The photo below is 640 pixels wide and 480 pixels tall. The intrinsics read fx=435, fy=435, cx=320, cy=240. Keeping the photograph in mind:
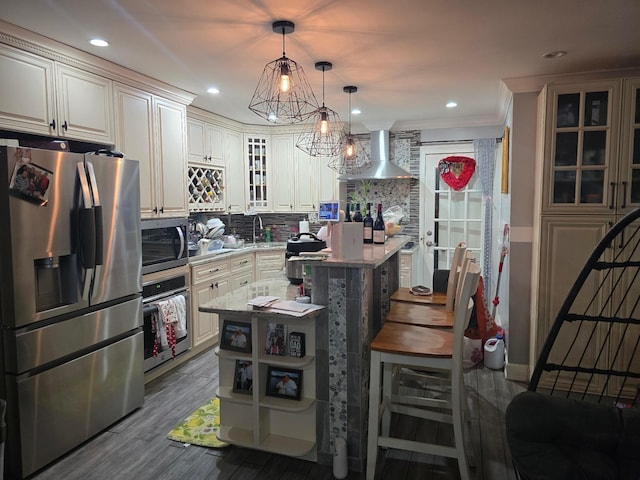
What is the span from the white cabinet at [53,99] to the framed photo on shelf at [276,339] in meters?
1.85

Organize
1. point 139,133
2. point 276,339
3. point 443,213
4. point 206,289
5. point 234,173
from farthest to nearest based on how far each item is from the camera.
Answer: point 443,213, point 234,173, point 206,289, point 139,133, point 276,339

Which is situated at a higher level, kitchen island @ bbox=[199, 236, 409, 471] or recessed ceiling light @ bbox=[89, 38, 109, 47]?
recessed ceiling light @ bbox=[89, 38, 109, 47]

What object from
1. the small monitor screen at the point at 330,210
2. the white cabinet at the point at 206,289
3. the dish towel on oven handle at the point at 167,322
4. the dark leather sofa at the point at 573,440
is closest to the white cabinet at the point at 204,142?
the white cabinet at the point at 206,289

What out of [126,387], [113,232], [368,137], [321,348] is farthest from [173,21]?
[368,137]

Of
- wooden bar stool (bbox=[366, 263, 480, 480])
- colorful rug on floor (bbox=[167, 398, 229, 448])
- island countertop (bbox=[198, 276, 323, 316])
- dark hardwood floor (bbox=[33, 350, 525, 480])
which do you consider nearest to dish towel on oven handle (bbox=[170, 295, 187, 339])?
dark hardwood floor (bbox=[33, 350, 525, 480])

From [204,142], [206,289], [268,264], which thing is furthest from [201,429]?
[204,142]

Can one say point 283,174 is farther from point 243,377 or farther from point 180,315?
point 243,377

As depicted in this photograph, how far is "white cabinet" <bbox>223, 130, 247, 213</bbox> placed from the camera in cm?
509

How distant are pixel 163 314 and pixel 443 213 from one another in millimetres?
3609

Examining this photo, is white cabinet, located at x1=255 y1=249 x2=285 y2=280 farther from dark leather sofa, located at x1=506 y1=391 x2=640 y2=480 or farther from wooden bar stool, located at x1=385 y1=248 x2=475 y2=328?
dark leather sofa, located at x1=506 y1=391 x2=640 y2=480

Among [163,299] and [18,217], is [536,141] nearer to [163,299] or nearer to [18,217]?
[163,299]

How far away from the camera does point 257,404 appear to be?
8.03 feet

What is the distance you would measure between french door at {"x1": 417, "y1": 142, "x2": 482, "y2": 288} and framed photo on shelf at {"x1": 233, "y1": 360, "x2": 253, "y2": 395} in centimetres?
355

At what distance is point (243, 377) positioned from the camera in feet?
8.37
